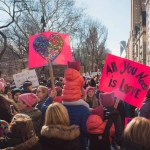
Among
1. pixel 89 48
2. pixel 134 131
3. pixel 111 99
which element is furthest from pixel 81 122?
pixel 89 48

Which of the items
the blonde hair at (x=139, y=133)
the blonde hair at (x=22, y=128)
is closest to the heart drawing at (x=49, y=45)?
the blonde hair at (x=22, y=128)

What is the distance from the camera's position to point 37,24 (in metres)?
31.6

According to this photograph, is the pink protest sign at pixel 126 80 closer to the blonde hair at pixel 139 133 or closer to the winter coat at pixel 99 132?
the winter coat at pixel 99 132

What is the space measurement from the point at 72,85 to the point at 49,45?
2754mm

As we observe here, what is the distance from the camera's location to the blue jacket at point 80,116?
15.7 ft

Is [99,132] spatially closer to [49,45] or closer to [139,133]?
[139,133]

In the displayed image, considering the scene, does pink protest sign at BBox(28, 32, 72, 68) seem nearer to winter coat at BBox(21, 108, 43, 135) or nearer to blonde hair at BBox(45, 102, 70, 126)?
winter coat at BBox(21, 108, 43, 135)

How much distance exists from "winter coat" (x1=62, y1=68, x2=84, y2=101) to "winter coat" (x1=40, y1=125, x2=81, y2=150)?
0.82 metres

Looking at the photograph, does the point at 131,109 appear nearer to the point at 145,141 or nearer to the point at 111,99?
the point at 111,99

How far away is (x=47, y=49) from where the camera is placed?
742 centimetres

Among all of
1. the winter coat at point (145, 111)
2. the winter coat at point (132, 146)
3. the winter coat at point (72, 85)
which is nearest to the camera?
the winter coat at point (132, 146)

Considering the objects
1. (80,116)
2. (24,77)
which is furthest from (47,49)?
(24,77)

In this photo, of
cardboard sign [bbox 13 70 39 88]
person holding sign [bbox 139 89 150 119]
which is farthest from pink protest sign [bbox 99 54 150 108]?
cardboard sign [bbox 13 70 39 88]

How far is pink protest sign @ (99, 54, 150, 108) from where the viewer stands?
5698mm
